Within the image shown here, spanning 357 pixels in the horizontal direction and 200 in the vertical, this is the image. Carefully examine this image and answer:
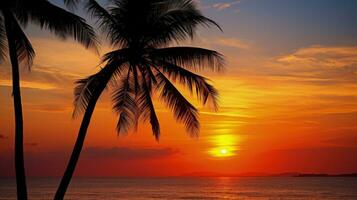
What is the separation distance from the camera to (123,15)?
14.8 m

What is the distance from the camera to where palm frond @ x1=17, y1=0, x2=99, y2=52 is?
1309 centimetres

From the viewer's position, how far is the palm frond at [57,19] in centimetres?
1309

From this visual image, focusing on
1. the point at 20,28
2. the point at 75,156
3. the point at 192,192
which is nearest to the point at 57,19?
the point at 20,28

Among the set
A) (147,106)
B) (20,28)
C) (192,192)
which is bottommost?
(192,192)

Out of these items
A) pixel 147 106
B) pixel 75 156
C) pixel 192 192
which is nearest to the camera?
pixel 75 156

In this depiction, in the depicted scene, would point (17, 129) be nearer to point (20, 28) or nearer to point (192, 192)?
point (20, 28)

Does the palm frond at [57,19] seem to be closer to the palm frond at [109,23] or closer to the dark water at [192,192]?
the palm frond at [109,23]

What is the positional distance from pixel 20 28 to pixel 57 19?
4.65 ft

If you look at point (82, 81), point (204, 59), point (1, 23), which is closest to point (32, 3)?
point (1, 23)

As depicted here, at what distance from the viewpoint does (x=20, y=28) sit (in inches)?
550

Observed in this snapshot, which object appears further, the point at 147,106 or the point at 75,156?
the point at 147,106

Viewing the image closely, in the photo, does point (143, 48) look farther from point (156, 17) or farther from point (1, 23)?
point (1, 23)

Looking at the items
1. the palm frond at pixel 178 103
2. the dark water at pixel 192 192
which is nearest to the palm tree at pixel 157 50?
the palm frond at pixel 178 103

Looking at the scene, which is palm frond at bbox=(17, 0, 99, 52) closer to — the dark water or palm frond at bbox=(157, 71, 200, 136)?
palm frond at bbox=(157, 71, 200, 136)
